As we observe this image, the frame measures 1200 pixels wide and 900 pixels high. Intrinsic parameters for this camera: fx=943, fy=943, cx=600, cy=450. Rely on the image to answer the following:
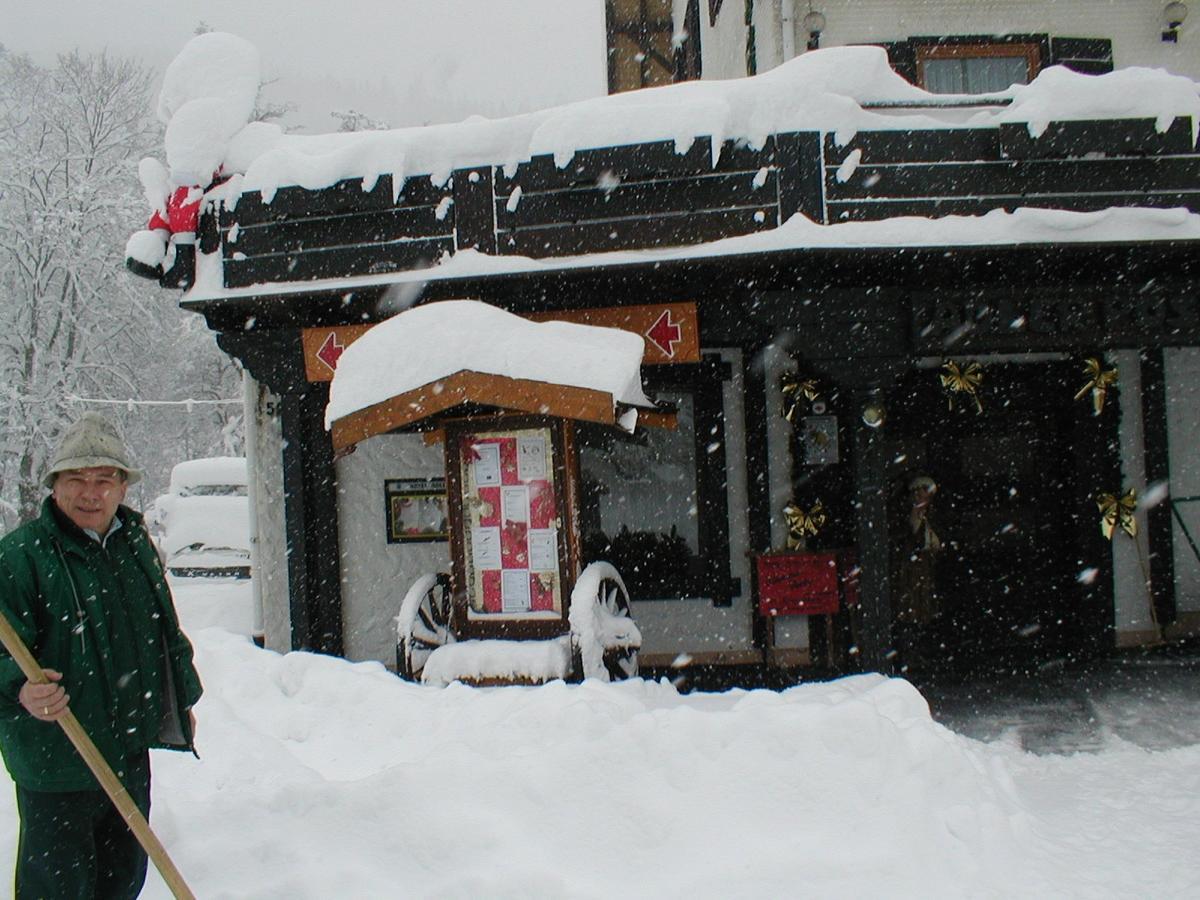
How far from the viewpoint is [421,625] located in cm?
758

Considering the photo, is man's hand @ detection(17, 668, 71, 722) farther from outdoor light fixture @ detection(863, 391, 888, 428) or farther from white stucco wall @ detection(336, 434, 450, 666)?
white stucco wall @ detection(336, 434, 450, 666)

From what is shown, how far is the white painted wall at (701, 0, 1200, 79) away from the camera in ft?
29.9

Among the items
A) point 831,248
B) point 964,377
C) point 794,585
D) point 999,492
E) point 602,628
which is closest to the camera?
point 831,248

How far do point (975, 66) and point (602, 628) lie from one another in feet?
21.9

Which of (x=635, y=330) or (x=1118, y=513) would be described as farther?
(x=1118, y=513)

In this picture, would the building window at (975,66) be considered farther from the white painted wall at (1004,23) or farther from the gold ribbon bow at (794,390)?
the gold ribbon bow at (794,390)

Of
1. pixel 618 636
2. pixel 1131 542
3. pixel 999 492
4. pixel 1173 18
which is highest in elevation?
pixel 1173 18

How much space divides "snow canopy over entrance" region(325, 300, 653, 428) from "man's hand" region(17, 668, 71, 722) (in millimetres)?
3729

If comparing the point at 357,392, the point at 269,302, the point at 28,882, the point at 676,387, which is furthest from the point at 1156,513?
the point at 28,882

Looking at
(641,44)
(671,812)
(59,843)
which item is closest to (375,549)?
(671,812)

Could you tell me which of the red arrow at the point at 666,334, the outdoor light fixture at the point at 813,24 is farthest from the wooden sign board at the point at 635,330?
the outdoor light fixture at the point at 813,24

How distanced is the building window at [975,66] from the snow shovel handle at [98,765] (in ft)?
29.2

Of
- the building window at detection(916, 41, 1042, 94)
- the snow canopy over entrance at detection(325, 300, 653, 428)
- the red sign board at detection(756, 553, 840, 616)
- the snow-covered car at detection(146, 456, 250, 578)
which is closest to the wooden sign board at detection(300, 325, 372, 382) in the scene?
the snow canopy over entrance at detection(325, 300, 653, 428)

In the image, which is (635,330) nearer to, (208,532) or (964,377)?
(964,377)
